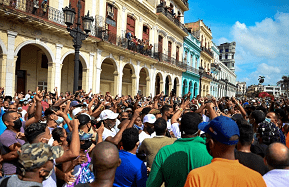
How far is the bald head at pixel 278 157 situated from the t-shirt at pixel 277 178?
0.06 m

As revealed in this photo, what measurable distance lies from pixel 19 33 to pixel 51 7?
2.43 m

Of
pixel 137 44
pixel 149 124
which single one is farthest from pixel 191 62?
pixel 149 124

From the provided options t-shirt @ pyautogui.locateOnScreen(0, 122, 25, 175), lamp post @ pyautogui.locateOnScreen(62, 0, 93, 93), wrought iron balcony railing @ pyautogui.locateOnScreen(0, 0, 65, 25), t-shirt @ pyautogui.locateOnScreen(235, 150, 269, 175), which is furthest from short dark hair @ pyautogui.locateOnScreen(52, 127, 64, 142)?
wrought iron balcony railing @ pyautogui.locateOnScreen(0, 0, 65, 25)

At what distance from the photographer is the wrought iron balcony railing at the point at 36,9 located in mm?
9505

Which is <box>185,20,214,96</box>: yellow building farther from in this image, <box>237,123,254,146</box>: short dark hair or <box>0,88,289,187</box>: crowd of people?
<box>0,88,289,187</box>: crowd of people

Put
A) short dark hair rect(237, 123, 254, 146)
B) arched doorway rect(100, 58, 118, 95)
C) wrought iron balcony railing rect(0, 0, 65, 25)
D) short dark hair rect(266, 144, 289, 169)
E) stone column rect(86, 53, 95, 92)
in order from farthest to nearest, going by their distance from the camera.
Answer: arched doorway rect(100, 58, 118, 95), stone column rect(86, 53, 95, 92), wrought iron balcony railing rect(0, 0, 65, 25), short dark hair rect(237, 123, 254, 146), short dark hair rect(266, 144, 289, 169)

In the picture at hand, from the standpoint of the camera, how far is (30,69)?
13.4 metres

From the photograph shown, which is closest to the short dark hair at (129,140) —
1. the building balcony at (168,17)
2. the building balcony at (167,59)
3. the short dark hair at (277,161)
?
the short dark hair at (277,161)

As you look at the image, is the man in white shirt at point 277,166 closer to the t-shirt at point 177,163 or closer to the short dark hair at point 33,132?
the t-shirt at point 177,163

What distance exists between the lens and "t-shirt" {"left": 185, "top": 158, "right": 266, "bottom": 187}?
1398 mm

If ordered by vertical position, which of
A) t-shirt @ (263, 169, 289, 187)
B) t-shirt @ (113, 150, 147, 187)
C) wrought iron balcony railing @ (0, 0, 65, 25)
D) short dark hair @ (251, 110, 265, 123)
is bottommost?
t-shirt @ (113, 150, 147, 187)

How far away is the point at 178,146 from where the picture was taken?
6.89 feet

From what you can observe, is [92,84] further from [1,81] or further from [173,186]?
[173,186]

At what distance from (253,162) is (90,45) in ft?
44.7
